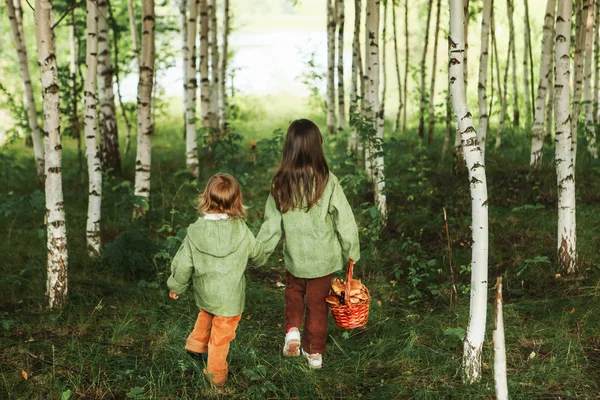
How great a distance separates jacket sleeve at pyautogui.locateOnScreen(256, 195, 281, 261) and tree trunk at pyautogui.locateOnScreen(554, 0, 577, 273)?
3.10m

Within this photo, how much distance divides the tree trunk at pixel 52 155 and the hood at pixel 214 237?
183cm

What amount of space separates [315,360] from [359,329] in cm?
76

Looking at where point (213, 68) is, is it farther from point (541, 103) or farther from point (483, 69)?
point (541, 103)

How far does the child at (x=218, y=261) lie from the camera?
149 inches

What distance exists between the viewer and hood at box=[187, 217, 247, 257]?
12.4 feet

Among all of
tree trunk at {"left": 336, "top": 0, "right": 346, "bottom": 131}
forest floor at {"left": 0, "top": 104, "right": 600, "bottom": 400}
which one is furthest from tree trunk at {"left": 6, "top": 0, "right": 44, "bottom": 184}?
tree trunk at {"left": 336, "top": 0, "right": 346, "bottom": 131}

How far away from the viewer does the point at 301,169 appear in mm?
4039

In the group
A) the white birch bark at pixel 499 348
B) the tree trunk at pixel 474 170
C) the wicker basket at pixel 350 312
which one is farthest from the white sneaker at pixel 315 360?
the white birch bark at pixel 499 348

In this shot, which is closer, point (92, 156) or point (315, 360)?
point (315, 360)

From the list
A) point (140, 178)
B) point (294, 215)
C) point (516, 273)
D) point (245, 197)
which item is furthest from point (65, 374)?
point (245, 197)

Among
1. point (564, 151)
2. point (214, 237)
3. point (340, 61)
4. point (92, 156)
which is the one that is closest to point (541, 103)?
point (564, 151)

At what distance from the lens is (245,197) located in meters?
8.90

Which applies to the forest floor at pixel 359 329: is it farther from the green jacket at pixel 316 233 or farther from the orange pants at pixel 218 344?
the green jacket at pixel 316 233

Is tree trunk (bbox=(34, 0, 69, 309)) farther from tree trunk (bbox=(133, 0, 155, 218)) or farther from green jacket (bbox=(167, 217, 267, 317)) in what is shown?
tree trunk (bbox=(133, 0, 155, 218))
